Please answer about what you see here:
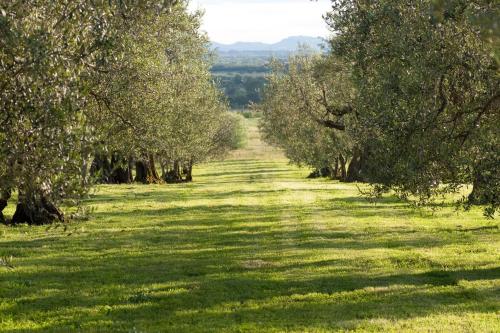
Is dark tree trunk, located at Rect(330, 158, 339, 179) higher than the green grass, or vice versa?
the green grass

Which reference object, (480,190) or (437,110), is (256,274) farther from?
(437,110)

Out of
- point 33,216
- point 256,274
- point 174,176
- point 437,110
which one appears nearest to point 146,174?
point 174,176

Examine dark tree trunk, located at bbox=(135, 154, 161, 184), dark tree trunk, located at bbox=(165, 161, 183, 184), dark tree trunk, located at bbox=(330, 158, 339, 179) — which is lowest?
dark tree trunk, located at bbox=(330, 158, 339, 179)


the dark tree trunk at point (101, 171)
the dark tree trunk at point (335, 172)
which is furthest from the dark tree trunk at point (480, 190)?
the dark tree trunk at point (335, 172)

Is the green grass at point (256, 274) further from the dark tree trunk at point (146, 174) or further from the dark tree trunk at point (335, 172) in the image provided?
the dark tree trunk at point (335, 172)

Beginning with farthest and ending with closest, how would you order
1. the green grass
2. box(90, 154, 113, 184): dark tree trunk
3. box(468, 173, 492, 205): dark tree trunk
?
1. box(468, 173, 492, 205): dark tree trunk
2. the green grass
3. box(90, 154, 113, 184): dark tree trunk

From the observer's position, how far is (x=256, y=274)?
22.8 m

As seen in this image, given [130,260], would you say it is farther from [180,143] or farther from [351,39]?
[180,143]

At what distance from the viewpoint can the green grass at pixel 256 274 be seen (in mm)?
17484

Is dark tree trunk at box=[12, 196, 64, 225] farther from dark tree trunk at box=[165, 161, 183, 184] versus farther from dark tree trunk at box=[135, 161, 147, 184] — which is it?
dark tree trunk at box=[165, 161, 183, 184]

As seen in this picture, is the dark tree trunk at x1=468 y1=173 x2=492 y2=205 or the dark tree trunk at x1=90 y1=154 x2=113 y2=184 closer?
the dark tree trunk at x1=90 y1=154 x2=113 y2=184

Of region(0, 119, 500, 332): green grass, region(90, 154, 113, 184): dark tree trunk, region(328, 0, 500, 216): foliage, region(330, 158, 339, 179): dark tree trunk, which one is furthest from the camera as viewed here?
region(330, 158, 339, 179): dark tree trunk

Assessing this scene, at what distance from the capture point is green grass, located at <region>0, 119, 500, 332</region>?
1748 centimetres

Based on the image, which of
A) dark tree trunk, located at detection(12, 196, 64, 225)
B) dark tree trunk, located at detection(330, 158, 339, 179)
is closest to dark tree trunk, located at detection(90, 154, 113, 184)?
dark tree trunk, located at detection(12, 196, 64, 225)
